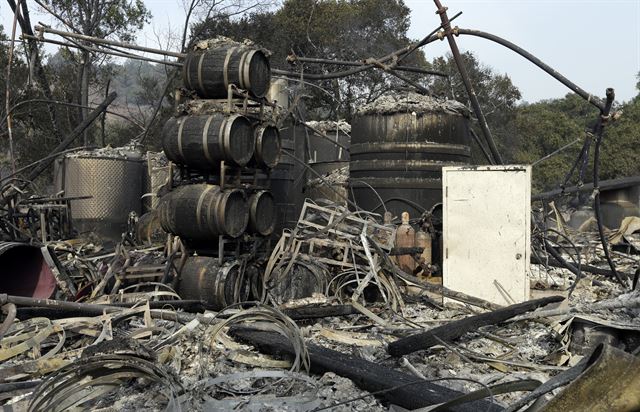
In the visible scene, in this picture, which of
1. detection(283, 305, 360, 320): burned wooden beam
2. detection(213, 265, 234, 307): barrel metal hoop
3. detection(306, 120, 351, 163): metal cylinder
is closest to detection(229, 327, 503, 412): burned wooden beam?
detection(283, 305, 360, 320): burned wooden beam

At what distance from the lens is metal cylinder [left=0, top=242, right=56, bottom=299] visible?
→ 269 inches

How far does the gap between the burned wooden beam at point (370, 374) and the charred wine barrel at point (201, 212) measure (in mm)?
Answer: 1931

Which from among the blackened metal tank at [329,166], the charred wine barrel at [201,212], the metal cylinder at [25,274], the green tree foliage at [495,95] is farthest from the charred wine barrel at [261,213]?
the green tree foliage at [495,95]

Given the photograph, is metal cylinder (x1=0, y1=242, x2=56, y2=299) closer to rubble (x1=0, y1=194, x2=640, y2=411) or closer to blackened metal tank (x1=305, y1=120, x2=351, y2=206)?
rubble (x1=0, y1=194, x2=640, y2=411)

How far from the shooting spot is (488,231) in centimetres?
719

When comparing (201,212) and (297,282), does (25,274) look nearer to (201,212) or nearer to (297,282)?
(201,212)

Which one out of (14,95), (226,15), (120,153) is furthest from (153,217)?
(226,15)

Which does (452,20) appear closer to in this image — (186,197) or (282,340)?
(186,197)

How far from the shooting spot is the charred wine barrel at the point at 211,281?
268 inches

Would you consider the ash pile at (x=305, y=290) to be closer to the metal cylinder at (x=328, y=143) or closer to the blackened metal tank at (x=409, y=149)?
the blackened metal tank at (x=409, y=149)

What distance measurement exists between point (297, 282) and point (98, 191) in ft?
20.6


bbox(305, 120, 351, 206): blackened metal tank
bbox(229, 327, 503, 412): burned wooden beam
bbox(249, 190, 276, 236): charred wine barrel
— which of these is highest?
bbox(305, 120, 351, 206): blackened metal tank

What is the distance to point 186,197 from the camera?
7016mm

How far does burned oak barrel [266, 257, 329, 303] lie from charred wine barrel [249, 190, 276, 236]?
802 millimetres
